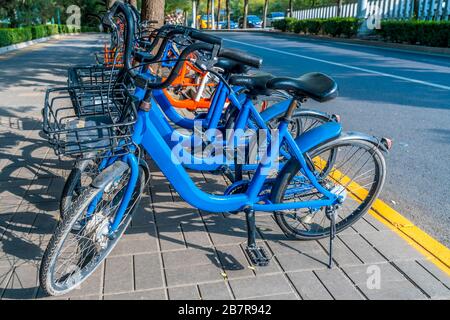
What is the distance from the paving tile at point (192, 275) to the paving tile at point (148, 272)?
0.06 meters

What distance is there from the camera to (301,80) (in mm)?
2770

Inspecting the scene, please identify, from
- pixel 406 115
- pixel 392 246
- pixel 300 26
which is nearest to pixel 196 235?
pixel 392 246

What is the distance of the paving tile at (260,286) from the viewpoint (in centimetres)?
253

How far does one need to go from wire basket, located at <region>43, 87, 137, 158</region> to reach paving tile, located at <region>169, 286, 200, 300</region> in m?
0.88

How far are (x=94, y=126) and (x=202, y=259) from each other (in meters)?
1.22

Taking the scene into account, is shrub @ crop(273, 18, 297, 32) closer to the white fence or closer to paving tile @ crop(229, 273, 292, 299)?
the white fence

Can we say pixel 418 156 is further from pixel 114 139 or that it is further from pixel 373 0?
pixel 373 0

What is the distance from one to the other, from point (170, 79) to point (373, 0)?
24.5 m

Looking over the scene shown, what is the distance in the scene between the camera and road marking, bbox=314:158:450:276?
112 inches

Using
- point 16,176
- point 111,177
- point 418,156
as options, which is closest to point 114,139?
point 111,177

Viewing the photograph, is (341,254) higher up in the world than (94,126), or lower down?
lower down

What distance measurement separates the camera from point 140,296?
2.49m

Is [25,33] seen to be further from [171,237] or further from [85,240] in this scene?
[85,240]

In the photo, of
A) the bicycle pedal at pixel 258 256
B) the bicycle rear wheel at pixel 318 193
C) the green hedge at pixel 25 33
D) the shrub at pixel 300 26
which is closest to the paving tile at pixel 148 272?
the bicycle pedal at pixel 258 256
